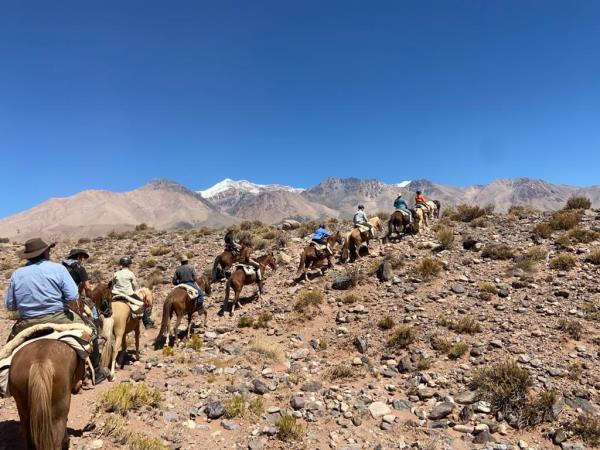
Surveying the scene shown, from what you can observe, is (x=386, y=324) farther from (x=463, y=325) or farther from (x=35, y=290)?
(x=35, y=290)

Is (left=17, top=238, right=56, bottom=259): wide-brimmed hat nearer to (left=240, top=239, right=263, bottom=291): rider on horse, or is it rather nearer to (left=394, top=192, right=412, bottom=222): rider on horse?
(left=240, top=239, right=263, bottom=291): rider on horse

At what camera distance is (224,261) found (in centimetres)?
1672

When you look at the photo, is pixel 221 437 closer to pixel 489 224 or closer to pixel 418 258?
pixel 418 258

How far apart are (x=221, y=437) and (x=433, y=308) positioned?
7.82m

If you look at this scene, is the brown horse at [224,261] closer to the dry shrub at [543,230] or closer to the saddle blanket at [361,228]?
the saddle blanket at [361,228]

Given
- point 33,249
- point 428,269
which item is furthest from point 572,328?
point 33,249

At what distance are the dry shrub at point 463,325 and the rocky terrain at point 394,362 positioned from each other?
0.11ft

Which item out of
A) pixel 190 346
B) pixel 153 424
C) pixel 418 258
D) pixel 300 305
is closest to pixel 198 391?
pixel 153 424

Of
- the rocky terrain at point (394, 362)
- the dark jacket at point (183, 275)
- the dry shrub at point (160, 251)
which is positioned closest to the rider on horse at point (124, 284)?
the rocky terrain at point (394, 362)

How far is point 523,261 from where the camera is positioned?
13922 mm

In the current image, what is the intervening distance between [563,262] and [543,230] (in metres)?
3.87

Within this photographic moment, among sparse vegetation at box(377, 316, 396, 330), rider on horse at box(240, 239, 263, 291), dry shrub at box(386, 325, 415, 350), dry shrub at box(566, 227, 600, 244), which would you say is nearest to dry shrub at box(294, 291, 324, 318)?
rider on horse at box(240, 239, 263, 291)

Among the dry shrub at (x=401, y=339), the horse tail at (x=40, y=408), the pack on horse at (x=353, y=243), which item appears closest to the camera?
the horse tail at (x=40, y=408)

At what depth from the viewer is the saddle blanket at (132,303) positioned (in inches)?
389
